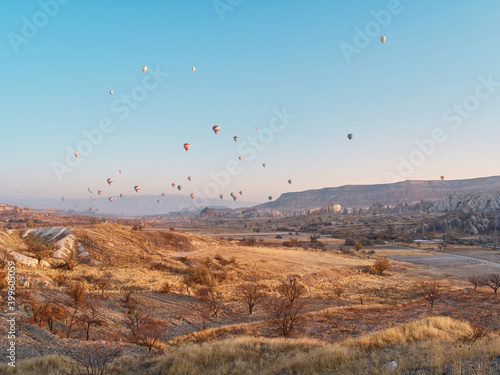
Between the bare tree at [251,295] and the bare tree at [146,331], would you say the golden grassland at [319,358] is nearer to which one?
the bare tree at [146,331]

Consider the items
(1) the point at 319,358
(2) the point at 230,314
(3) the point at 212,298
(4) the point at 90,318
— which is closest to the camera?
(1) the point at 319,358

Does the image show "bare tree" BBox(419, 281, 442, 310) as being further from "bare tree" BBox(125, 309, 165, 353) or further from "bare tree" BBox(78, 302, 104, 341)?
"bare tree" BBox(78, 302, 104, 341)

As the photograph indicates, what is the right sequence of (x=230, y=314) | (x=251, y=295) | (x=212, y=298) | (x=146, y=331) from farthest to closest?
(x=212, y=298) < (x=251, y=295) < (x=230, y=314) < (x=146, y=331)

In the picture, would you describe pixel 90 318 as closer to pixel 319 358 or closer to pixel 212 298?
pixel 212 298

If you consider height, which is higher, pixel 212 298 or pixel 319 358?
pixel 319 358

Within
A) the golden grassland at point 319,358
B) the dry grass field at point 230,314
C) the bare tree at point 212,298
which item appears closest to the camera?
the golden grassland at point 319,358

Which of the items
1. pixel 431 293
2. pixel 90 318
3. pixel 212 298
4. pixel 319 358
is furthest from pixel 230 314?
pixel 431 293

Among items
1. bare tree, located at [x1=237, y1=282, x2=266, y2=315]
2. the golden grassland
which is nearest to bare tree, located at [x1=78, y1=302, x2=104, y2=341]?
the golden grassland

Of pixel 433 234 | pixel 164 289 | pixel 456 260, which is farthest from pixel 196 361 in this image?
pixel 433 234

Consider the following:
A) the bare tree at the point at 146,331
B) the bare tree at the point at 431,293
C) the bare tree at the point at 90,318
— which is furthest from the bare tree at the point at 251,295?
the bare tree at the point at 431,293
